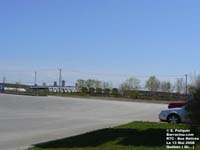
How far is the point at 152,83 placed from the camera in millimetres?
108875

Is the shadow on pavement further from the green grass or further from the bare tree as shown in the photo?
the bare tree

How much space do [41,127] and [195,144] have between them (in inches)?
448

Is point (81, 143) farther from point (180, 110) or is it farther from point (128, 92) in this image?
point (128, 92)

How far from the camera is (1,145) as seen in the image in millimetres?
16188

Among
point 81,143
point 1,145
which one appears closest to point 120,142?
point 81,143

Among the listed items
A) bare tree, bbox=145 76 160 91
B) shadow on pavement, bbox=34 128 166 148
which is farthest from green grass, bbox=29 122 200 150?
bare tree, bbox=145 76 160 91

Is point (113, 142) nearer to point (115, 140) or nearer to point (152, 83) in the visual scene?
point (115, 140)

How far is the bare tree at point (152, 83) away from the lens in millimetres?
106875

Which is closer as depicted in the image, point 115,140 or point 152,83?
point 115,140

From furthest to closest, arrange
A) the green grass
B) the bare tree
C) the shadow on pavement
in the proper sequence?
the bare tree, the shadow on pavement, the green grass

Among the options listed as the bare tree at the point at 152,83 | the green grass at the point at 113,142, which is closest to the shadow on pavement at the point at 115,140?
the green grass at the point at 113,142

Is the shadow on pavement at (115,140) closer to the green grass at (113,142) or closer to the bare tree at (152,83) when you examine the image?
the green grass at (113,142)

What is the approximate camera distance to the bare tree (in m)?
107

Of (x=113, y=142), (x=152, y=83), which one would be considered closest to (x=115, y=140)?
(x=113, y=142)
